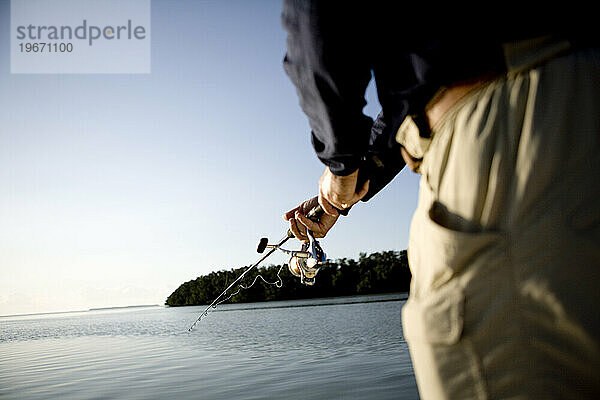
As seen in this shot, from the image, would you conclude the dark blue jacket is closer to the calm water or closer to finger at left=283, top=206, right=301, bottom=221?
finger at left=283, top=206, right=301, bottom=221

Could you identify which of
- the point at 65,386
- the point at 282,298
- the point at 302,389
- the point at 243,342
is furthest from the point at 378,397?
the point at 282,298

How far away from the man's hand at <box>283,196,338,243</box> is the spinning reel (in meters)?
0.08

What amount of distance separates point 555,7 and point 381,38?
1.09 feet

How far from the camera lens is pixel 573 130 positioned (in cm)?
75

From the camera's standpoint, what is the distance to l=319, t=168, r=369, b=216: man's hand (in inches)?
53.0

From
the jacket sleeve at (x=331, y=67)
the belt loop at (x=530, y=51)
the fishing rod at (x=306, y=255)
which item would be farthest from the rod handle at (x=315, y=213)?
the belt loop at (x=530, y=51)

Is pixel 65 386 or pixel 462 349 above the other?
pixel 462 349

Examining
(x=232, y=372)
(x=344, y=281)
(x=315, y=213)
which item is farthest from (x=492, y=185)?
(x=344, y=281)

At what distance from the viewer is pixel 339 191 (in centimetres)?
142

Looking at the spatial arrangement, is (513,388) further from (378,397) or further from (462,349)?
(378,397)

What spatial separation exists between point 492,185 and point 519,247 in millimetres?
117

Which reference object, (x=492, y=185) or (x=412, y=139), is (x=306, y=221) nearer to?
(x=412, y=139)

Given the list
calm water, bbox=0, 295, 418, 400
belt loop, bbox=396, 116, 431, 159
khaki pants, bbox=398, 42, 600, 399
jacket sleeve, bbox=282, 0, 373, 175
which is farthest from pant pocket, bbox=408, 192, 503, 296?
calm water, bbox=0, 295, 418, 400

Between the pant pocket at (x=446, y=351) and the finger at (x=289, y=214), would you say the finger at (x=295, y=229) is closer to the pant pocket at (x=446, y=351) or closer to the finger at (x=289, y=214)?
the finger at (x=289, y=214)
